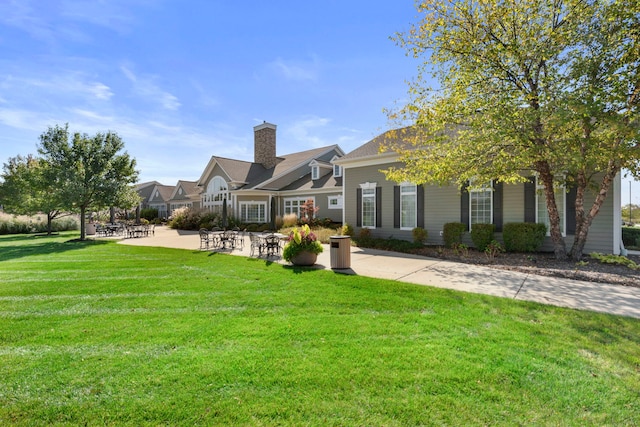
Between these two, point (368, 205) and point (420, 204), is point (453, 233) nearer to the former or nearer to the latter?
point (420, 204)

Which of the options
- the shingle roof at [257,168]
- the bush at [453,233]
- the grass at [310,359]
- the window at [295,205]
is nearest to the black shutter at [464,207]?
the bush at [453,233]

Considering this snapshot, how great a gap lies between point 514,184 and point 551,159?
287 centimetres

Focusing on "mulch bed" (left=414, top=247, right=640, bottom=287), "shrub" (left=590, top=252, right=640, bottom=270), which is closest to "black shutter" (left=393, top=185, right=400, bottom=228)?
"mulch bed" (left=414, top=247, right=640, bottom=287)

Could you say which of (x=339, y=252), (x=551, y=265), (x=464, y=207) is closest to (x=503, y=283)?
(x=551, y=265)

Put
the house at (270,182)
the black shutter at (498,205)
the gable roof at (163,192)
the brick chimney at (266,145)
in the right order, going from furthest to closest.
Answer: the gable roof at (163,192) < the brick chimney at (266,145) < the house at (270,182) < the black shutter at (498,205)

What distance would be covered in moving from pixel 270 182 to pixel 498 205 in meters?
17.4

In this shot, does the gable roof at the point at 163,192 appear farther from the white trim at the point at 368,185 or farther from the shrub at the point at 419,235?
the shrub at the point at 419,235

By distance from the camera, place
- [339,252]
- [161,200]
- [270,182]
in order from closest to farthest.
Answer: [339,252] < [270,182] < [161,200]

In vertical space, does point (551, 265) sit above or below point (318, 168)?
below

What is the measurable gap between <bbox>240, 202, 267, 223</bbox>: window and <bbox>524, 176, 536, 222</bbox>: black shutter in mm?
18709

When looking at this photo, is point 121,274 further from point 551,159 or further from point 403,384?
point 551,159

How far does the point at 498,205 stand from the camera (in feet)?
39.4

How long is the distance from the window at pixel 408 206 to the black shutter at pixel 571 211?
17.9 ft

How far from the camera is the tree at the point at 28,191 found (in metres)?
16.9
